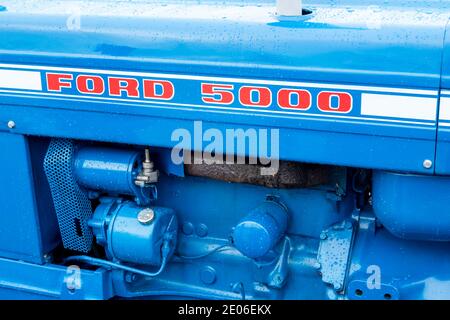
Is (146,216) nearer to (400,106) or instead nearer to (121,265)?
(121,265)

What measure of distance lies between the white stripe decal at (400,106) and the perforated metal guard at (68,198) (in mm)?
971

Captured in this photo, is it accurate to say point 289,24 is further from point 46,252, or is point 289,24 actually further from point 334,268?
point 46,252

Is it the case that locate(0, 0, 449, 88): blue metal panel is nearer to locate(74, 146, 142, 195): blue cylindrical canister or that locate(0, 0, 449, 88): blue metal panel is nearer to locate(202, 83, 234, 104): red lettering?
locate(202, 83, 234, 104): red lettering

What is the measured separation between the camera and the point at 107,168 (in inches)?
87.5

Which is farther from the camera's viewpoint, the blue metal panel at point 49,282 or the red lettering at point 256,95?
the blue metal panel at point 49,282

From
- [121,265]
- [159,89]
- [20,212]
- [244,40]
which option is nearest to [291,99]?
[244,40]

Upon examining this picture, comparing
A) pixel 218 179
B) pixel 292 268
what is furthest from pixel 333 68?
pixel 292 268

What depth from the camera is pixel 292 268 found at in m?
2.27

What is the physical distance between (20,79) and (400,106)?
114 cm

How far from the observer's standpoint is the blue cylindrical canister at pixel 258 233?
2.07m

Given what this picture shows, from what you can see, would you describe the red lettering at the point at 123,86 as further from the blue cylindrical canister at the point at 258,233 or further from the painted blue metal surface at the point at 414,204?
the painted blue metal surface at the point at 414,204

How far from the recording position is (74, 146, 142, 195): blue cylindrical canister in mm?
2207

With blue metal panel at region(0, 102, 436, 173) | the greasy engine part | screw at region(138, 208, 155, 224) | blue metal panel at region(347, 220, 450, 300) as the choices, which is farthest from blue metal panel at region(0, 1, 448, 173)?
blue metal panel at region(347, 220, 450, 300)

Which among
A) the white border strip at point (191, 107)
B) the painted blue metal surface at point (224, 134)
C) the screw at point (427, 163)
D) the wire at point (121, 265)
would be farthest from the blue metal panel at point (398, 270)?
the wire at point (121, 265)
